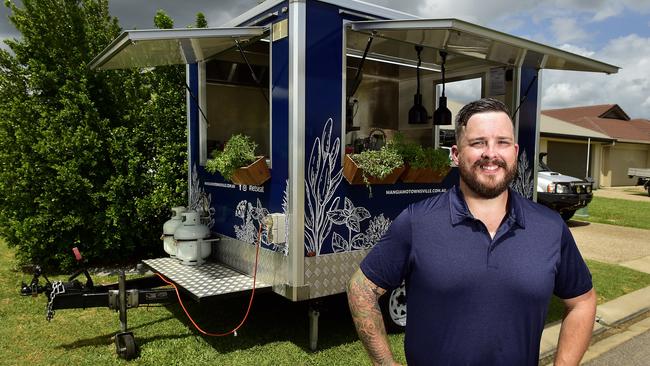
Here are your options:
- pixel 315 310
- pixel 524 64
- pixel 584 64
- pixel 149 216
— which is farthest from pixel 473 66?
pixel 149 216

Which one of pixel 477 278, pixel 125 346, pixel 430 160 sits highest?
pixel 430 160

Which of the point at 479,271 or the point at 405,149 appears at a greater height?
the point at 405,149

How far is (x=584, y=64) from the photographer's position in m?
4.78

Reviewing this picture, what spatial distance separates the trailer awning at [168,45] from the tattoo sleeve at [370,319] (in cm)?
292

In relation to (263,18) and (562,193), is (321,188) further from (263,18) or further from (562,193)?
(562,193)

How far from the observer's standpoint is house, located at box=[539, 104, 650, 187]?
23.7 meters

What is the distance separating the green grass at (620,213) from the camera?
12602mm

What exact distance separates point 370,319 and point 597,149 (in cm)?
2788

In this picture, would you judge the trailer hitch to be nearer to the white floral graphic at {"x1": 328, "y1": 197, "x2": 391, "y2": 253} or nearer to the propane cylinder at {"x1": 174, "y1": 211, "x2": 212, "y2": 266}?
the propane cylinder at {"x1": 174, "y1": 211, "x2": 212, "y2": 266}

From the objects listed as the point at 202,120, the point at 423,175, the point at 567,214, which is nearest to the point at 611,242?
the point at 567,214

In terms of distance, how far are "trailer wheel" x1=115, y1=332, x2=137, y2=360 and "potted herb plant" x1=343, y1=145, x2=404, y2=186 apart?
2147 mm

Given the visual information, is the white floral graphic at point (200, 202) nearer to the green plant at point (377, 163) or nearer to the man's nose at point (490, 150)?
the green plant at point (377, 163)

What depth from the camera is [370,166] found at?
13.2ft

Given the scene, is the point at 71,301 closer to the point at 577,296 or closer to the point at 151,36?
the point at 151,36
